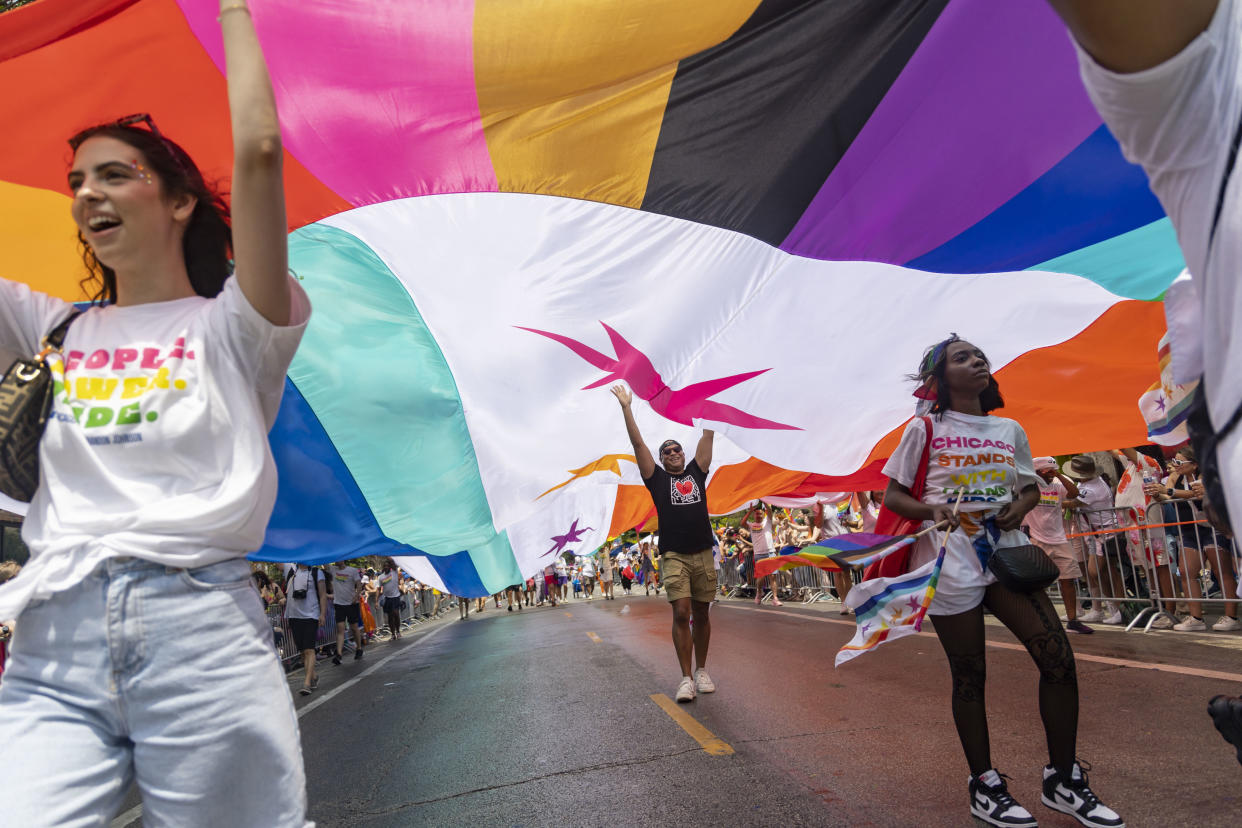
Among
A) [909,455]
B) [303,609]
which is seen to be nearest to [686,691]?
[909,455]

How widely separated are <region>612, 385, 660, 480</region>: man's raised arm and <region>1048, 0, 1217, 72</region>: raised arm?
3.77 metres

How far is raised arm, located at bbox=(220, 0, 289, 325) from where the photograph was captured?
1688 mm

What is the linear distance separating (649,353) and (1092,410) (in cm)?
290

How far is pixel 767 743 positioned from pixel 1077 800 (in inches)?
82.8

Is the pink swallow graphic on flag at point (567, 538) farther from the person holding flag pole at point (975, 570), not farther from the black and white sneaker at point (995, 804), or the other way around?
the black and white sneaker at point (995, 804)

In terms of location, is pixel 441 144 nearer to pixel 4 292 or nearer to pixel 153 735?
pixel 4 292

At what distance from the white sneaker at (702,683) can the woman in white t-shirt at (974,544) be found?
3525mm

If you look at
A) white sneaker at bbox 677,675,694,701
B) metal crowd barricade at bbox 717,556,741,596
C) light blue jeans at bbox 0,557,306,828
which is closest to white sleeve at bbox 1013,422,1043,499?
light blue jeans at bbox 0,557,306,828

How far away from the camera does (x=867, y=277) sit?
15.1ft

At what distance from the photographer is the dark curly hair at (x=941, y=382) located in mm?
3820

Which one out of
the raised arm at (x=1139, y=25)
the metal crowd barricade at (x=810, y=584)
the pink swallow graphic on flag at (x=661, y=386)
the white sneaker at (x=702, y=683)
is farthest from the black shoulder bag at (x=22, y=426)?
the metal crowd barricade at (x=810, y=584)

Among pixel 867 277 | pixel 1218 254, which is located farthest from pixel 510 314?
pixel 1218 254

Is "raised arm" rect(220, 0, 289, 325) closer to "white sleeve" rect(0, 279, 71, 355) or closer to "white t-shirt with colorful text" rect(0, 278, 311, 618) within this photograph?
"white t-shirt with colorful text" rect(0, 278, 311, 618)

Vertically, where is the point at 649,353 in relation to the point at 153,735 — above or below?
above
